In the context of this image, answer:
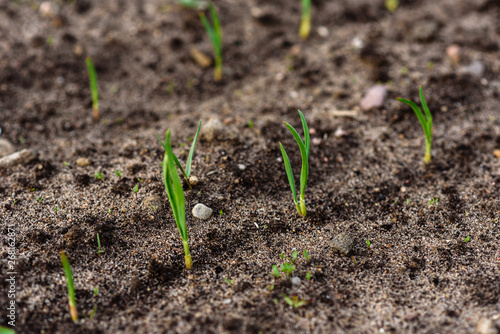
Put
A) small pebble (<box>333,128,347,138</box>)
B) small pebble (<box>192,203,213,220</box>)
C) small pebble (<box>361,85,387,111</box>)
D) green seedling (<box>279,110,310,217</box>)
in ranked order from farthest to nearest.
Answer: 1. small pebble (<box>361,85,387,111</box>)
2. small pebble (<box>333,128,347,138</box>)
3. small pebble (<box>192,203,213,220</box>)
4. green seedling (<box>279,110,310,217</box>)

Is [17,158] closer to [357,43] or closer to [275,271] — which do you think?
[275,271]

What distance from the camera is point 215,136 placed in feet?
7.27

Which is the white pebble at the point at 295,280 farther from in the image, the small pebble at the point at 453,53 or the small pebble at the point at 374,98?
the small pebble at the point at 453,53

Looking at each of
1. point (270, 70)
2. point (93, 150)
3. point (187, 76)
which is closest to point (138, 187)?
point (93, 150)

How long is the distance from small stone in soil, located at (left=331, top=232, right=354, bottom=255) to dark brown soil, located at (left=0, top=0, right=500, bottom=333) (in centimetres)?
3

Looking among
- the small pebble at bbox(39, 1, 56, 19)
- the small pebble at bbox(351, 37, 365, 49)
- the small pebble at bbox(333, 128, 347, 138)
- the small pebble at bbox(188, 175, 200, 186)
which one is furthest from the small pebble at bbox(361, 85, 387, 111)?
the small pebble at bbox(39, 1, 56, 19)

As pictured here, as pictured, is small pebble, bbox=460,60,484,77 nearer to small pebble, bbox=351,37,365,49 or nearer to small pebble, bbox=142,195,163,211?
small pebble, bbox=351,37,365,49

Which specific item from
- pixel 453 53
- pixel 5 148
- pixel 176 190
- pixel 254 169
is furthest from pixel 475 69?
pixel 5 148

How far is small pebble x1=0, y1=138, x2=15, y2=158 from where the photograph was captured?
220 centimetres

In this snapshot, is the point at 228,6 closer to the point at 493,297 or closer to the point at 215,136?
the point at 215,136

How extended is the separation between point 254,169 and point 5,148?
1.42 m

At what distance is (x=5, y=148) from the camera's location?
87.1 inches

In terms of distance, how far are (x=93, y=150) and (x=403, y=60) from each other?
2141mm

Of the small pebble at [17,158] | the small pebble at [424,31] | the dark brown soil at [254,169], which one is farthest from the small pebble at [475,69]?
the small pebble at [17,158]
